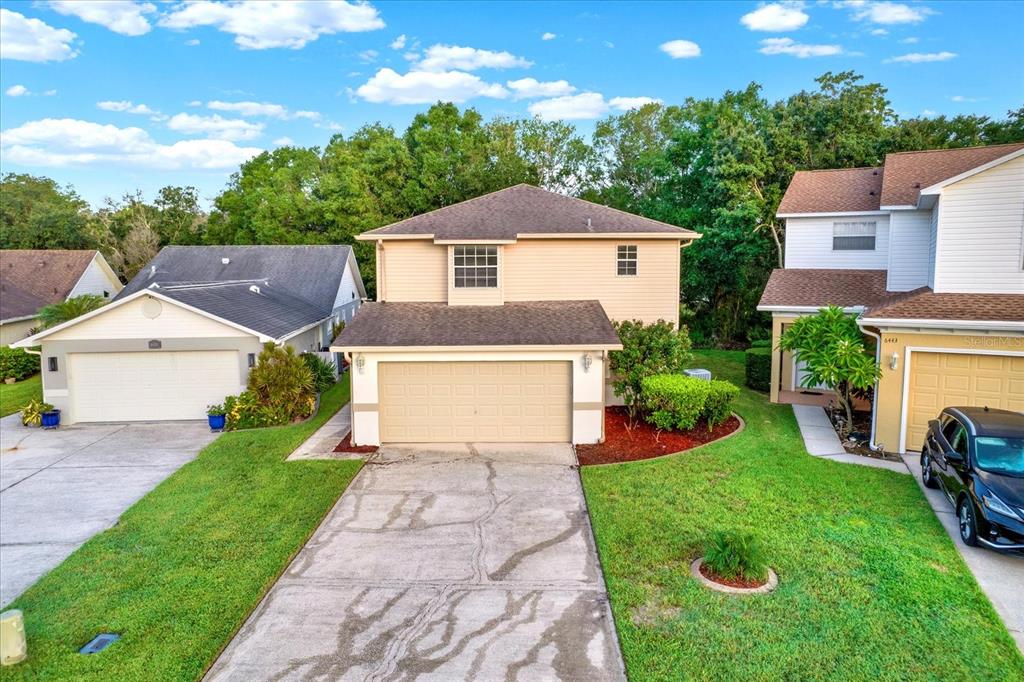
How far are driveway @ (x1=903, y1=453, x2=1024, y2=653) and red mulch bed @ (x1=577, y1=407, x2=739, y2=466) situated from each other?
16.5 ft

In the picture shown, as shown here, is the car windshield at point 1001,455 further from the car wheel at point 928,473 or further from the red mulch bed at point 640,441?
the red mulch bed at point 640,441

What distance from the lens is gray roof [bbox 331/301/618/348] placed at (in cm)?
1392

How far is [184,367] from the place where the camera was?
55.4 feet

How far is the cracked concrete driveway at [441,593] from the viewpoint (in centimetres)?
623

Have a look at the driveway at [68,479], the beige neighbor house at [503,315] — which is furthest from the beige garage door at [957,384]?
the driveway at [68,479]

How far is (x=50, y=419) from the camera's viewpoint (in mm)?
16344

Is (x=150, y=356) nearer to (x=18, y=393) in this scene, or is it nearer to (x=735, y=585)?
(x=18, y=393)

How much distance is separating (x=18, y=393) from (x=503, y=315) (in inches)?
699

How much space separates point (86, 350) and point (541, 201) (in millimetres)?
13323

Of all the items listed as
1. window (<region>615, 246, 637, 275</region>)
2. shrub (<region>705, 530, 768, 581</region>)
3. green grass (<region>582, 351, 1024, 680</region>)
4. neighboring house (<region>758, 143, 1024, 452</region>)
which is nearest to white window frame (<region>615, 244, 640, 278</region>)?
window (<region>615, 246, 637, 275</region>)

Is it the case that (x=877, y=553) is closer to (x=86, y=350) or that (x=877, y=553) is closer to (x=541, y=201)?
(x=541, y=201)

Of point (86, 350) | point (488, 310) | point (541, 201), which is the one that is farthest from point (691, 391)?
point (86, 350)

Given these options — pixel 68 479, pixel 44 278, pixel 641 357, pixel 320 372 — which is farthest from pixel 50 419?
pixel 44 278

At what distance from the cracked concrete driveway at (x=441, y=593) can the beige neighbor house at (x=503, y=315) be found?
2.62m
